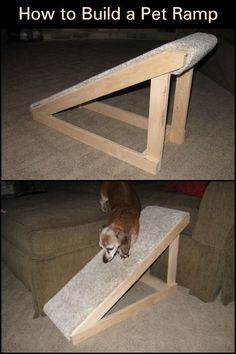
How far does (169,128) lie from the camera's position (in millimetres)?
2043

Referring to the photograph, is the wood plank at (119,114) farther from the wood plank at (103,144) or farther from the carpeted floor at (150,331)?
the carpeted floor at (150,331)

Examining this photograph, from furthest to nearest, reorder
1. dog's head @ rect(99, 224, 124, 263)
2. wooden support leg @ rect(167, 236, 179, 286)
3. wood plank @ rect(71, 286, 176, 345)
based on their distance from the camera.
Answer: wooden support leg @ rect(167, 236, 179, 286) < dog's head @ rect(99, 224, 124, 263) < wood plank @ rect(71, 286, 176, 345)

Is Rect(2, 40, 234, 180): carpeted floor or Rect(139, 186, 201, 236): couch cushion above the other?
Rect(2, 40, 234, 180): carpeted floor

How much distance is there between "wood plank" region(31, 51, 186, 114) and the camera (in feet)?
4.18

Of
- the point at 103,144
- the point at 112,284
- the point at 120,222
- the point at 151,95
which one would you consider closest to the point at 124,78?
the point at 151,95

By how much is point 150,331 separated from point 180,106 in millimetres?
1376

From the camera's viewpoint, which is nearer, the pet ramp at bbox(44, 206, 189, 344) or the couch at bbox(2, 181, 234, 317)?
the pet ramp at bbox(44, 206, 189, 344)

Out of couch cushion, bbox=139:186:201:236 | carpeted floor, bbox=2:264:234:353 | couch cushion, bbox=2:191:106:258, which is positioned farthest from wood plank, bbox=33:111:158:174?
carpeted floor, bbox=2:264:234:353

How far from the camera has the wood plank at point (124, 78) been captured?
Answer: 1275 millimetres

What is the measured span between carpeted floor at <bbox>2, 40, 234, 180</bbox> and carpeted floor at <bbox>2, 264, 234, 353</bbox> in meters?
0.80

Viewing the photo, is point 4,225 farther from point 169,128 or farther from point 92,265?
point 169,128

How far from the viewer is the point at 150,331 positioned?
1556 millimetres

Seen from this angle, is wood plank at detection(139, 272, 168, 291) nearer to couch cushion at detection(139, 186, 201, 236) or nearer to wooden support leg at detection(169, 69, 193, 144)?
couch cushion at detection(139, 186, 201, 236)

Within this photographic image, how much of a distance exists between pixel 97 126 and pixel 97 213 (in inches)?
30.3
